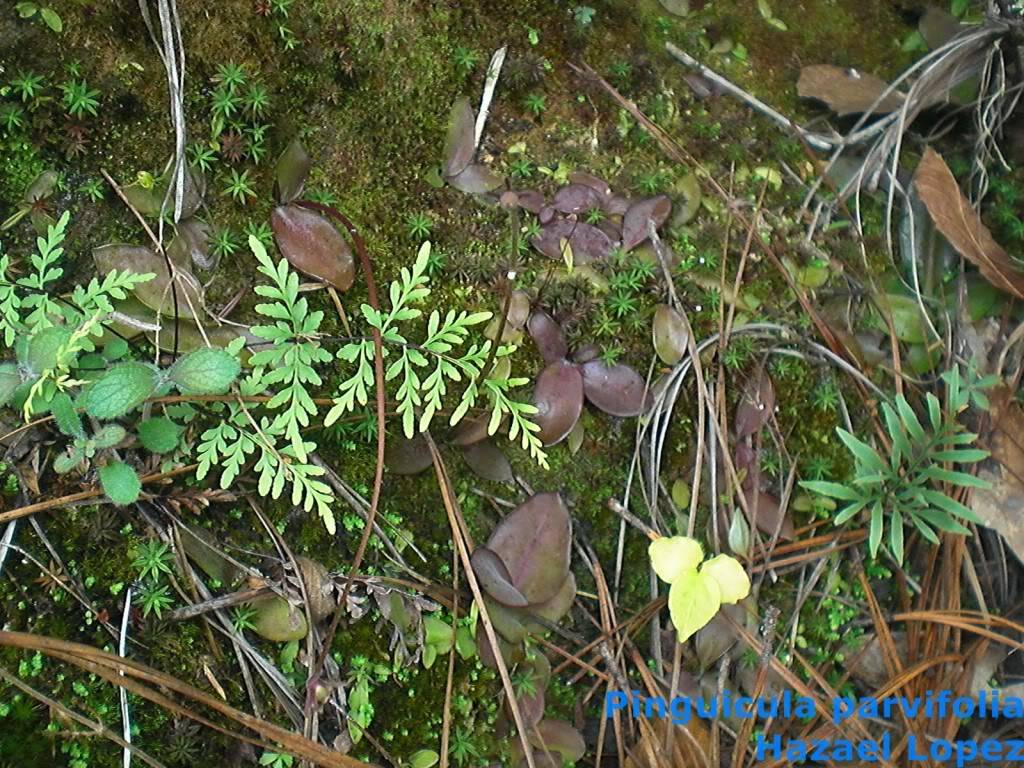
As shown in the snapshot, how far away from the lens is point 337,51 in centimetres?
195

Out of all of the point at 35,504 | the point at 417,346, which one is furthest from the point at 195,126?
the point at 35,504

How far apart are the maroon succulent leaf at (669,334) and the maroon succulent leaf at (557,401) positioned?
231 mm

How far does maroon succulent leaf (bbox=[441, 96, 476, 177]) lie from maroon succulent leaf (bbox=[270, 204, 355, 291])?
13.7 inches

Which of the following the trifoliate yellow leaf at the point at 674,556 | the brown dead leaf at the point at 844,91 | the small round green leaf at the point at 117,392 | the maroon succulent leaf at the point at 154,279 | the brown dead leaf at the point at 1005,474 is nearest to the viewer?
the small round green leaf at the point at 117,392

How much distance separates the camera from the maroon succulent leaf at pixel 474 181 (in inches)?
80.0

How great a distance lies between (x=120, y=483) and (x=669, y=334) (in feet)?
4.20

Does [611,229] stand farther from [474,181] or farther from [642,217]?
[474,181]

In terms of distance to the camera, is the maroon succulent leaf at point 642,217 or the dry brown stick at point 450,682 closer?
the dry brown stick at point 450,682

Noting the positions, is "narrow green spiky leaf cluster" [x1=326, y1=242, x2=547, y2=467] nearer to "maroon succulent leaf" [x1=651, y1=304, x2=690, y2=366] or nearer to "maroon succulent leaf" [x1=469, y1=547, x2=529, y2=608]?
"maroon succulent leaf" [x1=469, y1=547, x2=529, y2=608]

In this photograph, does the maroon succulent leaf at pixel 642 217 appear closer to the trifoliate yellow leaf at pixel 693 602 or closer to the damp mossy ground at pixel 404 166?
the damp mossy ground at pixel 404 166

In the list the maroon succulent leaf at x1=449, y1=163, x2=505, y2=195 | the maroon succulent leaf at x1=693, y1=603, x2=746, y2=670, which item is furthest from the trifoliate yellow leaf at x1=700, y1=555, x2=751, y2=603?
the maroon succulent leaf at x1=449, y1=163, x2=505, y2=195

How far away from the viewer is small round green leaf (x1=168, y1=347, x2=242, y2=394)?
159cm

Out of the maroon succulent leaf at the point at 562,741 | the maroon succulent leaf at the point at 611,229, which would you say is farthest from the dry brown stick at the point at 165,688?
the maroon succulent leaf at the point at 611,229

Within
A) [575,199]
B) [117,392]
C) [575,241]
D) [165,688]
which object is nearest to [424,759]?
[165,688]
